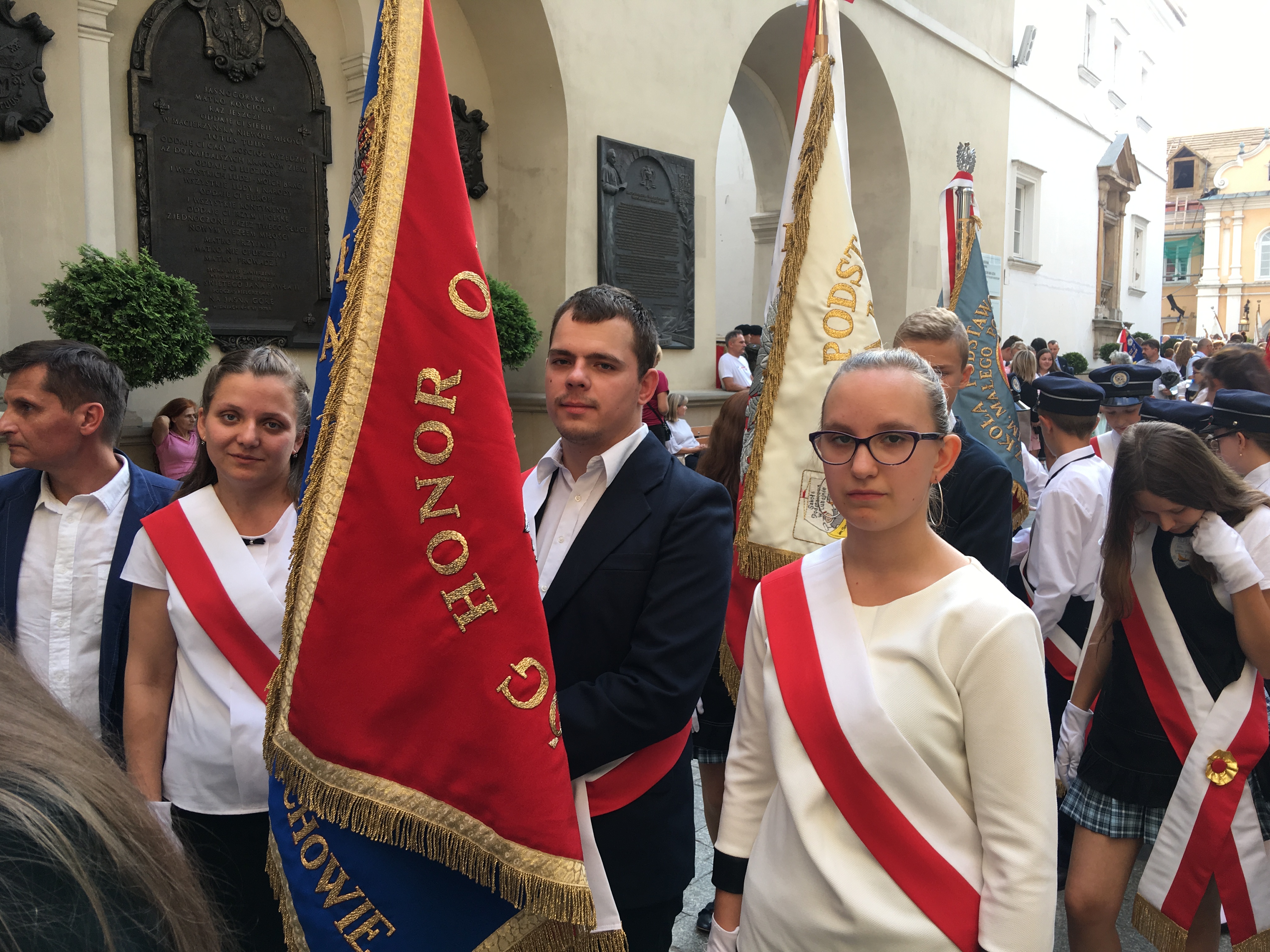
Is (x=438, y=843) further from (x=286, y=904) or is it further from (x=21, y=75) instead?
(x=21, y=75)

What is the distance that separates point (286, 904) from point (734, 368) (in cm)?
851

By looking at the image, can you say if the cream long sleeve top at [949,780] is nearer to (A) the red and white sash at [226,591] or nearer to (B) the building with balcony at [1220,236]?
(A) the red and white sash at [226,591]

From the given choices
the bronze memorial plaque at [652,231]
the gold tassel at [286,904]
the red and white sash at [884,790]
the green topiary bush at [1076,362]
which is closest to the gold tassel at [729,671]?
the red and white sash at [884,790]

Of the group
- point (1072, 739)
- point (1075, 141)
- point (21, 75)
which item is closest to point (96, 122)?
point (21, 75)

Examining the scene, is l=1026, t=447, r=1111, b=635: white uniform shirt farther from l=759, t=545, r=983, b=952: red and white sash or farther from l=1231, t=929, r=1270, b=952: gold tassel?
l=759, t=545, r=983, b=952: red and white sash

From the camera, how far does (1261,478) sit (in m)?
3.26

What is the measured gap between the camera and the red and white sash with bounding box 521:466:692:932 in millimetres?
1672

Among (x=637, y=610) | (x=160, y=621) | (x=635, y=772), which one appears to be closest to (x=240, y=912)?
(x=160, y=621)

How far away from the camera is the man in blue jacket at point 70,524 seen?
2.28m

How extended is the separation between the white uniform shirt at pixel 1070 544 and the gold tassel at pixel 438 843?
105 inches

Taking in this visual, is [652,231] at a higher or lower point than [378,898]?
higher

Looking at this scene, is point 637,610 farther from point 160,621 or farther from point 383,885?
point 160,621

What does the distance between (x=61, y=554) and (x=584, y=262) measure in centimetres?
616

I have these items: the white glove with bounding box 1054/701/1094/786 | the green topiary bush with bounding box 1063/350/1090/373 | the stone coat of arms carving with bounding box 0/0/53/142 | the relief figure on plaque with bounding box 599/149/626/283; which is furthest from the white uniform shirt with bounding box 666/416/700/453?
A: the green topiary bush with bounding box 1063/350/1090/373
